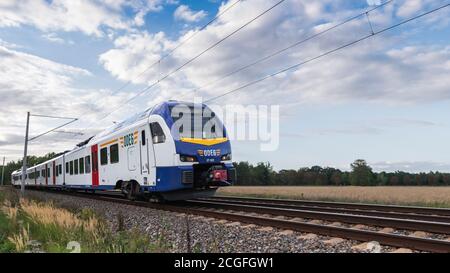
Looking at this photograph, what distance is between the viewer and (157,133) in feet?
44.8

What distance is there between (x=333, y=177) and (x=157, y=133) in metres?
Answer: 82.1

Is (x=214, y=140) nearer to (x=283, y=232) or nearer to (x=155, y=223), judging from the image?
(x=155, y=223)

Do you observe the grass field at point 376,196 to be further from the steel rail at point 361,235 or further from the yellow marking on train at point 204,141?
the steel rail at point 361,235

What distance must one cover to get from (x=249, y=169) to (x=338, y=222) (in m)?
85.1

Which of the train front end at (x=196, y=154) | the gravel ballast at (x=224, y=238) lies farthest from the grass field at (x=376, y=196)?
the gravel ballast at (x=224, y=238)

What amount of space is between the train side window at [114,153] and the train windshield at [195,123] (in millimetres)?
4191

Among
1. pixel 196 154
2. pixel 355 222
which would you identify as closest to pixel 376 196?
pixel 196 154

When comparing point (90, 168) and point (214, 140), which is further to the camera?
point (90, 168)

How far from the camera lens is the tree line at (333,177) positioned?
8725 cm

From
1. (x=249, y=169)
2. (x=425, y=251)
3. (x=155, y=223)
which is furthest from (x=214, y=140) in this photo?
(x=249, y=169)

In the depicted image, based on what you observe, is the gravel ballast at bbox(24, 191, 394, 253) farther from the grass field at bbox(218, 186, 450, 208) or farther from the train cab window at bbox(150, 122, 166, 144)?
the grass field at bbox(218, 186, 450, 208)

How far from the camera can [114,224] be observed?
1110 cm

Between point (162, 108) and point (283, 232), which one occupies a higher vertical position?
point (162, 108)

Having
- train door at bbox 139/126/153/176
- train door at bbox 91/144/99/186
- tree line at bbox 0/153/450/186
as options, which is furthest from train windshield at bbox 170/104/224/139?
tree line at bbox 0/153/450/186
